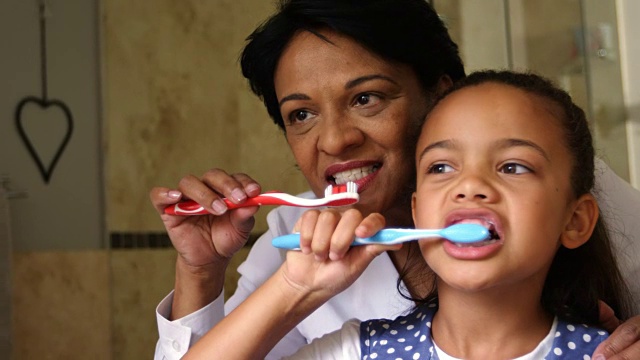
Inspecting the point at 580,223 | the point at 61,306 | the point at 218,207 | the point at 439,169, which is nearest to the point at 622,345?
the point at 580,223

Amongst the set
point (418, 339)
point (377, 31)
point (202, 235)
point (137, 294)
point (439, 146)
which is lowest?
point (137, 294)

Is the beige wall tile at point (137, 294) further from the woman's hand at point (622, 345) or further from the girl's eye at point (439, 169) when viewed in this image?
the woman's hand at point (622, 345)

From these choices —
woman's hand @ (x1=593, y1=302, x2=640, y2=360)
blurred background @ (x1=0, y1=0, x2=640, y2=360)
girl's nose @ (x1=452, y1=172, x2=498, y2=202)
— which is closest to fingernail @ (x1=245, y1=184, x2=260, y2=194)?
girl's nose @ (x1=452, y1=172, x2=498, y2=202)

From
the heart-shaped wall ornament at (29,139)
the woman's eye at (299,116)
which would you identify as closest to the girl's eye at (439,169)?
the woman's eye at (299,116)

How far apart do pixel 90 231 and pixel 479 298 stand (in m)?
1.24

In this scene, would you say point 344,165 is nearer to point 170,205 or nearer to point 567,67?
point 170,205

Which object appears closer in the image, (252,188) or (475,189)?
(475,189)

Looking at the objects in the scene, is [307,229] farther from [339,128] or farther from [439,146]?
[339,128]

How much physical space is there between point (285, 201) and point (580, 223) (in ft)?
1.11

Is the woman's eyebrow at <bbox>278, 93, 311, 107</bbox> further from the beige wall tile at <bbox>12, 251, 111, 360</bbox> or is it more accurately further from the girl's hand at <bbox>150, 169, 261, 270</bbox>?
the beige wall tile at <bbox>12, 251, 111, 360</bbox>

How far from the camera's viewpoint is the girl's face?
763 mm

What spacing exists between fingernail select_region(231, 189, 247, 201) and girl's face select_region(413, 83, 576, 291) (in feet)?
0.73

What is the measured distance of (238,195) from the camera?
3.16ft

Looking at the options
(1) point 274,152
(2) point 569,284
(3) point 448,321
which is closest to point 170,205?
(3) point 448,321
